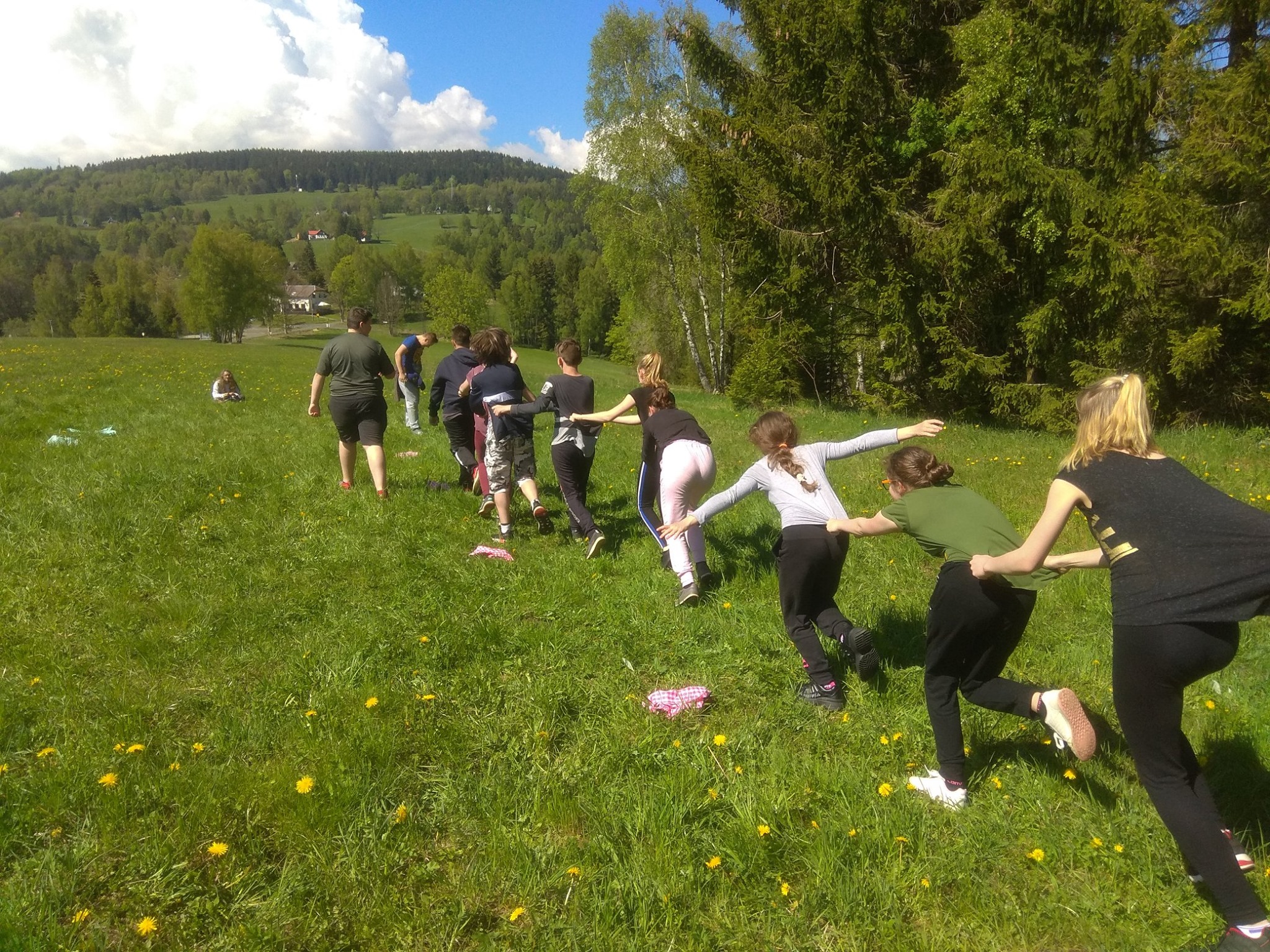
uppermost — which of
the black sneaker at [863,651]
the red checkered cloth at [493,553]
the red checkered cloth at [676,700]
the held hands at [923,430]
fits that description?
the held hands at [923,430]

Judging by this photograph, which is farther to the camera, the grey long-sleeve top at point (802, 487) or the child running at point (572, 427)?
the child running at point (572, 427)

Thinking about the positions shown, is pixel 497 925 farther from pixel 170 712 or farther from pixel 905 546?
pixel 905 546

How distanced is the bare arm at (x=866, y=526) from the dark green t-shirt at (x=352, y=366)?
5680mm

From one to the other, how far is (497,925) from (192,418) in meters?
12.7

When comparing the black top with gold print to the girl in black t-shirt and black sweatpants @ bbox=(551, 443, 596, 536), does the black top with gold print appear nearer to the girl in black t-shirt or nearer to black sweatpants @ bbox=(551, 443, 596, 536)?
the girl in black t-shirt

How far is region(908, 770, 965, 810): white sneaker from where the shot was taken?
3246mm

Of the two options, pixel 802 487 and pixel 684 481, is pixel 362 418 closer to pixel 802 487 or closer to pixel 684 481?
pixel 684 481

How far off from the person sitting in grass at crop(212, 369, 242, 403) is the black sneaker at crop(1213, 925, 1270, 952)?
1732 centimetres

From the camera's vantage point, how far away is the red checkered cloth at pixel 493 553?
21.1 ft

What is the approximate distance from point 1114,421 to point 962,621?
1062mm

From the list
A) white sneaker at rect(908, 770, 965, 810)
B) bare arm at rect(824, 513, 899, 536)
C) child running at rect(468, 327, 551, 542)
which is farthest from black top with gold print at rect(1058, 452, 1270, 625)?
child running at rect(468, 327, 551, 542)

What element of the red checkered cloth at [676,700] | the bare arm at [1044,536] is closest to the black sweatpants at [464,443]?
the red checkered cloth at [676,700]

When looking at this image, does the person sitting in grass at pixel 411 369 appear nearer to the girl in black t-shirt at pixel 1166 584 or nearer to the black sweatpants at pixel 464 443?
the black sweatpants at pixel 464 443

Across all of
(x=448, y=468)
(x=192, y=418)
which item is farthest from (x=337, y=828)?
(x=192, y=418)
